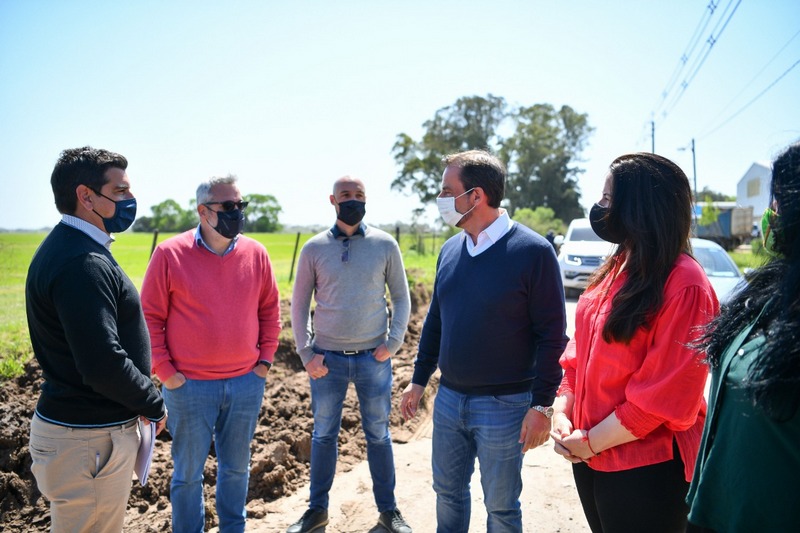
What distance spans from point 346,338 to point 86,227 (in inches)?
75.4

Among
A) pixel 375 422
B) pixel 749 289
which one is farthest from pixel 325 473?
pixel 749 289

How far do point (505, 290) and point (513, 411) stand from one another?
2.13 feet

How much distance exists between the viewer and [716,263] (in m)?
10.1

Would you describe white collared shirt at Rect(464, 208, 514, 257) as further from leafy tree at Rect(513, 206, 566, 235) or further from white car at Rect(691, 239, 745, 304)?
leafy tree at Rect(513, 206, 566, 235)

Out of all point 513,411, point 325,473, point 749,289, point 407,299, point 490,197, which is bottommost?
point 325,473

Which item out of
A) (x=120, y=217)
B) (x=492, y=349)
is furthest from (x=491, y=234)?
(x=120, y=217)

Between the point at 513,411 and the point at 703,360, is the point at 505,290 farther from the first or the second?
the point at 703,360

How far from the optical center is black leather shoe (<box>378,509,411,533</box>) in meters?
3.94

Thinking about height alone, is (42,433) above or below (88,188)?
below

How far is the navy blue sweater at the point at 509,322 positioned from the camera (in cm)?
292

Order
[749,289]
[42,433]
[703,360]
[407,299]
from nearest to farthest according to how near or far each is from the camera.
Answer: [749,289]
[703,360]
[42,433]
[407,299]

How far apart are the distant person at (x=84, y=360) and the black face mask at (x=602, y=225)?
90.3 inches

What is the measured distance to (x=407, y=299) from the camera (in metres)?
4.46

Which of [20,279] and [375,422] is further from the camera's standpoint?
[20,279]
